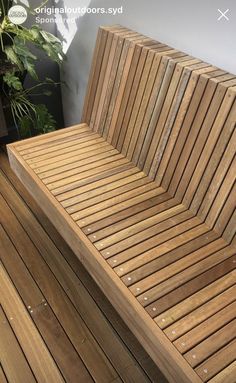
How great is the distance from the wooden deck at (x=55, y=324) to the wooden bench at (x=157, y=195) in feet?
1.23

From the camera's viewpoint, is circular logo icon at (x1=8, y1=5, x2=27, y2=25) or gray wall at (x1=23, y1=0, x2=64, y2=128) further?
gray wall at (x1=23, y1=0, x2=64, y2=128)

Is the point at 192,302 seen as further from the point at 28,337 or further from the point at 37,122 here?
the point at 37,122

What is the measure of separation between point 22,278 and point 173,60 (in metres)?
1.50

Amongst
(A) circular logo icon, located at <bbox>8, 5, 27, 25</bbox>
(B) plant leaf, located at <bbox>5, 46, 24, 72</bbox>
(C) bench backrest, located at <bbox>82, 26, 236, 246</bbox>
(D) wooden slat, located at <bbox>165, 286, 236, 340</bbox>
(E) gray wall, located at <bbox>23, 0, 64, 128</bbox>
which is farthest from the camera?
(E) gray wall, located at <bbox>23, 0, 64, 128</bbox>

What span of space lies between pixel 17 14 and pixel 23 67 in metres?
0.44

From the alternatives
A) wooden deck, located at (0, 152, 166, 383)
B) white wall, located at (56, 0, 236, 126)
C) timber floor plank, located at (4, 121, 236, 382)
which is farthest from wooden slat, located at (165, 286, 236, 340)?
white wall, located at (56, 0, 236, 126)

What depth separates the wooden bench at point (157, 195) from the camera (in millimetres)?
1228

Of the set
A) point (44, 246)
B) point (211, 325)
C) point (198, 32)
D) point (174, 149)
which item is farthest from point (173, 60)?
point (44, 246)

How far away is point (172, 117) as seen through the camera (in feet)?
5.64

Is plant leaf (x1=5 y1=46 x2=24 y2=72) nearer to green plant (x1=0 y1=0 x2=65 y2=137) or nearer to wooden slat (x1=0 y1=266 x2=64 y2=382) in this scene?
green plant (x1=0 y1=0 x2=65 y2=137)

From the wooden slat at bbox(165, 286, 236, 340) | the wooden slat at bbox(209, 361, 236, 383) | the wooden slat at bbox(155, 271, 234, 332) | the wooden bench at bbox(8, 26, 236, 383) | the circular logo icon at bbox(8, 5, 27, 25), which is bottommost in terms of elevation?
the wooden slat at bbox(209, 361, 236, 383)

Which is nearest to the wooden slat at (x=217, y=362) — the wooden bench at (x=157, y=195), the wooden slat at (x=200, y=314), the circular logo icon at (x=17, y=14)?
the wooden bench at (x=157, y=195)

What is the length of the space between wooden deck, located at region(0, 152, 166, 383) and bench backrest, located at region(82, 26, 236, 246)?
75 cm

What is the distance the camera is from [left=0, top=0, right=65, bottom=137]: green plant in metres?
2.49
